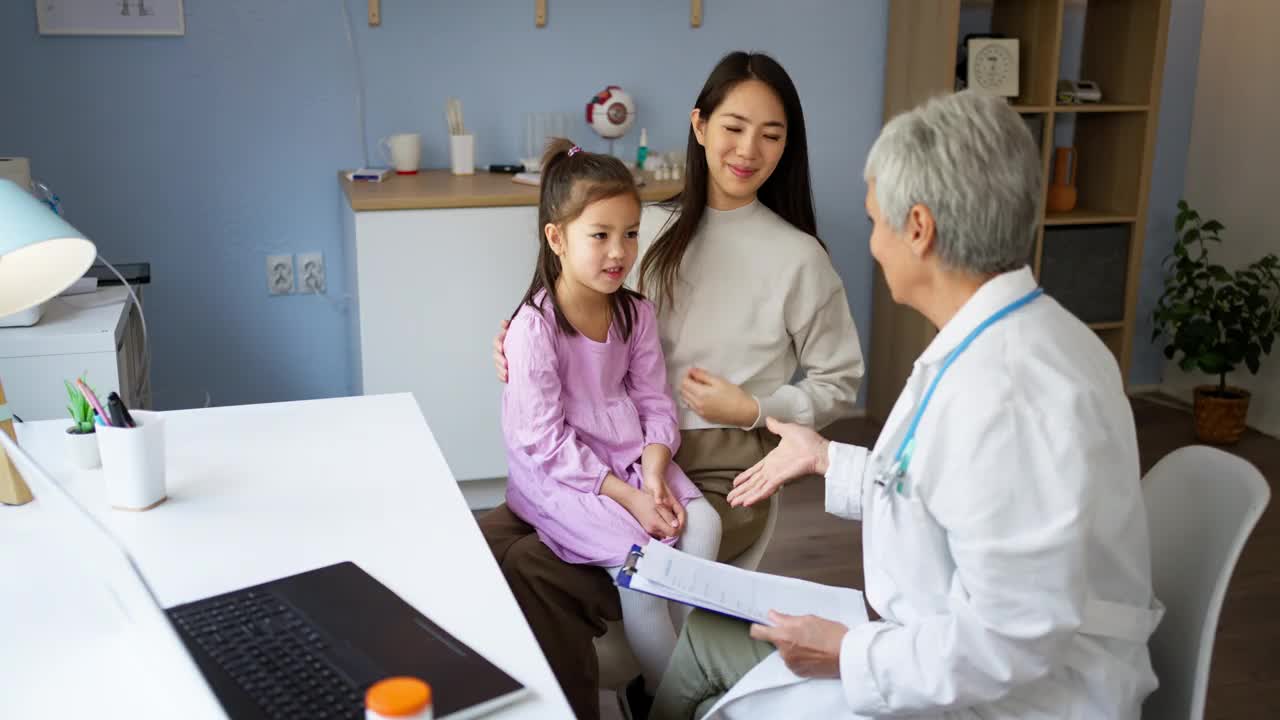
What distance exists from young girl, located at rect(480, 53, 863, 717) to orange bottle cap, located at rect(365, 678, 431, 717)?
3.63 feet

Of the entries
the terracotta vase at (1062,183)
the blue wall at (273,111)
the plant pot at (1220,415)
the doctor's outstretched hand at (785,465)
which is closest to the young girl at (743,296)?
the doctor's outstretched hand at (785,465)

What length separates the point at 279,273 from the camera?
349 cm

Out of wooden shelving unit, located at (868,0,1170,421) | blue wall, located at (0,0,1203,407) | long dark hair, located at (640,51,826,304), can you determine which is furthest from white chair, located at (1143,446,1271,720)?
wooden shelving unit, located at (868,0,1170,421)

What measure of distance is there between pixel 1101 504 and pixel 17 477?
1.21 metres

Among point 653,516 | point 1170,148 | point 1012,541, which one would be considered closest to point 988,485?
point 1012,541

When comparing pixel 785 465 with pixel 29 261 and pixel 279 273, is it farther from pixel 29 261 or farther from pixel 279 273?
pixel 279 273

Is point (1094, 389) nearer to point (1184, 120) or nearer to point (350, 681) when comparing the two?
point (350, 681)

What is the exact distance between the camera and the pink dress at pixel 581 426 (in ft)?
5.73

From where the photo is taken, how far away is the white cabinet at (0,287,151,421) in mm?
2178

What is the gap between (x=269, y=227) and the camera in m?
3.45

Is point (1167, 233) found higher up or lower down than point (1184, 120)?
lower down

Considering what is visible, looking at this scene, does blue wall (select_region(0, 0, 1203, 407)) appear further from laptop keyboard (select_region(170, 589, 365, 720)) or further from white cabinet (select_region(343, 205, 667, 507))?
laptop keyboard (select_region(170, 589, 365, 720))

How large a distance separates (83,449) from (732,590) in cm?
84

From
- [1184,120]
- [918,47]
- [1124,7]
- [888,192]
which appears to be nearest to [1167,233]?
[1184,120]
